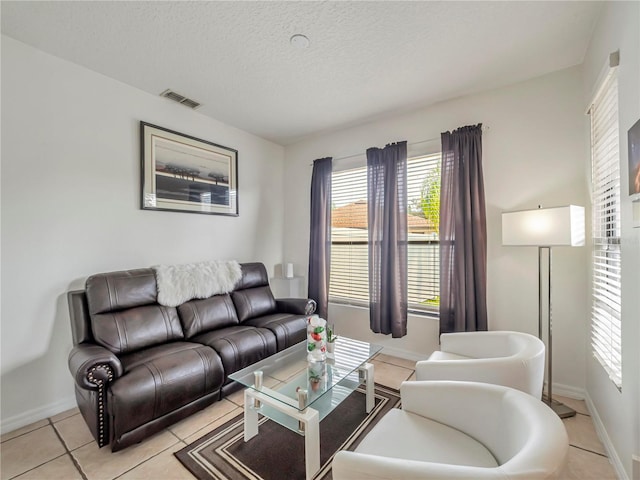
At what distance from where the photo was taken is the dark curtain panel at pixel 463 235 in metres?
2.69

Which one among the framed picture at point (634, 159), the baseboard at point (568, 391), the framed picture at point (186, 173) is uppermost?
the framed picture at point (186, 173)

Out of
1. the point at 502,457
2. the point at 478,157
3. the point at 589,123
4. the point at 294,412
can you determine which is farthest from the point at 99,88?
the point at 589,123

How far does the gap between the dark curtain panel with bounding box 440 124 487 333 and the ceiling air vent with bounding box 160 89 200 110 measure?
259cm

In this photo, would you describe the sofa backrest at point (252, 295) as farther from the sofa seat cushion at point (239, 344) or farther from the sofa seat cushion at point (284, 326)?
the sofa seat cushion at point (239, 344)

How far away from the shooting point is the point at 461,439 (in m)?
1.26

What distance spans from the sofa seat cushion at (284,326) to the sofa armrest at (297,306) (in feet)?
0.51

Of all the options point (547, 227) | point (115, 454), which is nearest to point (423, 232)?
point (547, 227)

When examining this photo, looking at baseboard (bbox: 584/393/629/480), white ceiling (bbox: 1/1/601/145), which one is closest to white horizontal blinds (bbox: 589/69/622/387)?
baseboard (bbox: 584/393/629/480)

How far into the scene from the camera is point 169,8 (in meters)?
1.82

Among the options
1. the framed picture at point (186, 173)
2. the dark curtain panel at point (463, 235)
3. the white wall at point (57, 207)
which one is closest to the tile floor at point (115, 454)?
the white wall at point (57, 207)

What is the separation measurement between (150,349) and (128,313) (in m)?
0.36

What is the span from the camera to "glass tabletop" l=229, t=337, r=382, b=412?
1.78 m

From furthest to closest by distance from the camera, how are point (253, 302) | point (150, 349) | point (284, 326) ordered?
point (253, 302), point (284, 326), point (150, 349)

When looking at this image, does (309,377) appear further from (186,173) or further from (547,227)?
(186,173)
